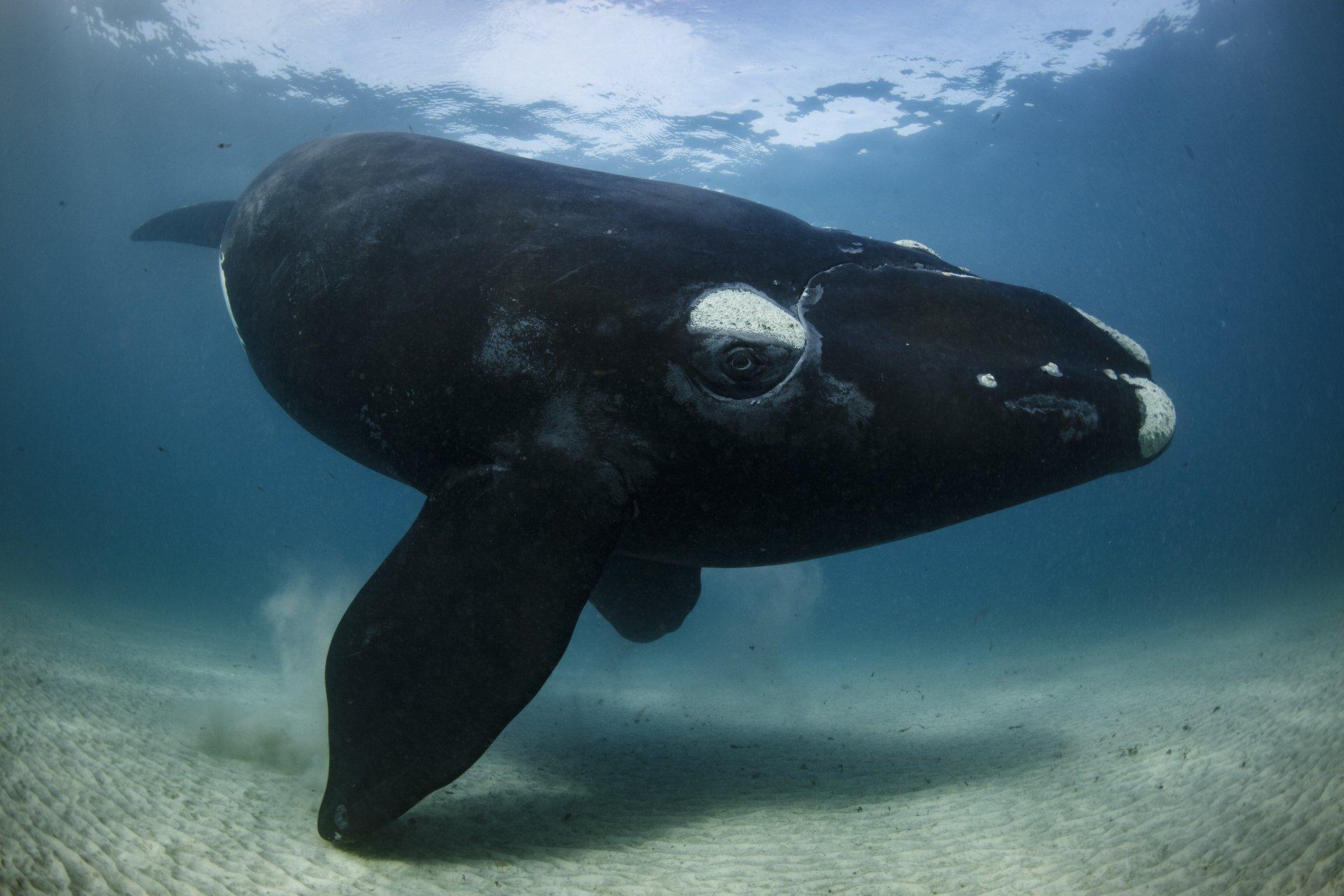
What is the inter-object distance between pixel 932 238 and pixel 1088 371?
4527 cm

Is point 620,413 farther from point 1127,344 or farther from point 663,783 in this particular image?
point 663,783

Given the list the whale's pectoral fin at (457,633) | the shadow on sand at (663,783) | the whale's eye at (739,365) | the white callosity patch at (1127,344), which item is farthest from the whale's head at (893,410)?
the shadow on sand at (663,783)

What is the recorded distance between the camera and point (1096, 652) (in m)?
18.1

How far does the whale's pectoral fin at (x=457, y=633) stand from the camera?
3248 millimetres

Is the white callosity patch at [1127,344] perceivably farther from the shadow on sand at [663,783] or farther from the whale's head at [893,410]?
the shadow on sand at [663,783]

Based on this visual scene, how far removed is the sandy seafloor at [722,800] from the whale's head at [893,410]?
6.08 feet

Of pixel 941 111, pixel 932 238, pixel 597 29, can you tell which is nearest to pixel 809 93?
pixel 941 111

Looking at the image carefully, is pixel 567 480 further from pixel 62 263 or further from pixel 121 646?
pixel 62 263

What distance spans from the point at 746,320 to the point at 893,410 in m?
0.95

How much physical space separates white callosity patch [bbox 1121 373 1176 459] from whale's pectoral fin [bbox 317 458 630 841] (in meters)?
3.02

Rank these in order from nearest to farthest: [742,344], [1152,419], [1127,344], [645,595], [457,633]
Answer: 1. [457,633]
2. [742,344]
3. [1152,419]
4. [1127,344]
5. [645,595]

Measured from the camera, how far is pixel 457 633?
3303mm

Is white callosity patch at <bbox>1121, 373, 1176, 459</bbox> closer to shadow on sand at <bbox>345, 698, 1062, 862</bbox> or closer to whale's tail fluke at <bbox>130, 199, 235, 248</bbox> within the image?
shadow on sand at <bbox>345, 698, 1062, 862</bbox>

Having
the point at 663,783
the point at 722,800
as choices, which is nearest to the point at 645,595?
the point at 663,783
